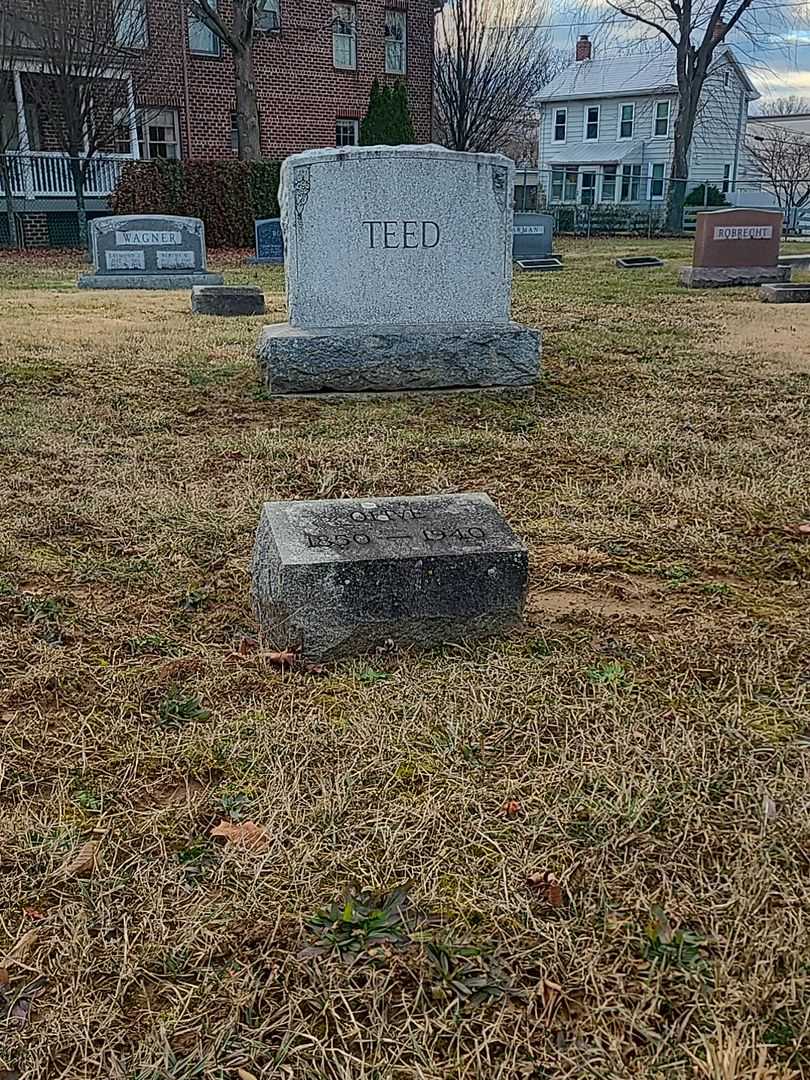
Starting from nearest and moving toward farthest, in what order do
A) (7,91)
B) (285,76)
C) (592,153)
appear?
1. (7,91)
2. (285,76)
3. (592,153)

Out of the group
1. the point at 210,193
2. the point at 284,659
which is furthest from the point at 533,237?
the point at 284,659

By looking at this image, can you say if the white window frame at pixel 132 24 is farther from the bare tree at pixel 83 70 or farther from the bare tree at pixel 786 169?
the bare tree at pixel 786 169

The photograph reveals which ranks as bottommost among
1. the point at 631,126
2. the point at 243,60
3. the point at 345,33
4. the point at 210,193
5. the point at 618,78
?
the point at 210,193

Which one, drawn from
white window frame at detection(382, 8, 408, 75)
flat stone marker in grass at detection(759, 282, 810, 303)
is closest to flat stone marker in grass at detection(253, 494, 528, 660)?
flat stone marker in grass at detection(759, 282, 810, 303)

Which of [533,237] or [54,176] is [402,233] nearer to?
[533,237]

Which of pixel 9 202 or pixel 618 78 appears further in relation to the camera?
pixel 618 78

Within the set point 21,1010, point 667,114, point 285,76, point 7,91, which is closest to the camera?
point 21,1010

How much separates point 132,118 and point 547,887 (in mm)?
25809

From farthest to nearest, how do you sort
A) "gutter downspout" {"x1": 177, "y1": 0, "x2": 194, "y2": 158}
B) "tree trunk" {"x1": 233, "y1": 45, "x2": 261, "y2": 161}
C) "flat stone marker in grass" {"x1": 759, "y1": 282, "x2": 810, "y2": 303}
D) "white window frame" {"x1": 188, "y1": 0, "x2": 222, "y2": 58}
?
"white window frame" {"x1": 188, "y1": 0, "x2": 222, "y2": 58} < "gutter downspout" {"x1": 177, "y1": 0, "x2": 194, "y2": 158} < "tree trunk" {"x1": 233, "y1": 45, "x2": 261, "y2": 161} < "flat stone marker in grass" {"x1": 759, "y1": 282, "x2": 810, "y2": 303}

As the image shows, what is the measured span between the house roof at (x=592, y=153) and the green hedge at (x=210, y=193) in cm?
2526

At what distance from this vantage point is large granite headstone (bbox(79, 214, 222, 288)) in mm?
14219

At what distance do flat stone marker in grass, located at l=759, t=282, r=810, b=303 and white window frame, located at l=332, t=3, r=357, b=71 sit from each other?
19670 millimetres

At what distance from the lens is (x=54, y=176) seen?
22.6 metres

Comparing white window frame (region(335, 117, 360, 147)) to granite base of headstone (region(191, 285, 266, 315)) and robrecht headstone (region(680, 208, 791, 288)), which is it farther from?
granite base of headstone (region(191, 285, 266, 315))
